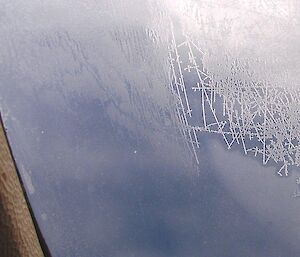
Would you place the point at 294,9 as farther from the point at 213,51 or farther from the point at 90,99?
the point at 90,99

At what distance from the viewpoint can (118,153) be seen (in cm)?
163

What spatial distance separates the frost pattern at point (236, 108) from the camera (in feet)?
5.54

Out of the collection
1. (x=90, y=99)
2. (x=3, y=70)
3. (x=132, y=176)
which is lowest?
(x=132, y=176)

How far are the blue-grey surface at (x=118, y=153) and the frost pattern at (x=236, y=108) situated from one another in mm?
17

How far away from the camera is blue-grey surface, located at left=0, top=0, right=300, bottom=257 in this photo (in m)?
1.60

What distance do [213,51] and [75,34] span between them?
372 millimetres

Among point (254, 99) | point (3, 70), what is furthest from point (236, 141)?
point (3, 70)

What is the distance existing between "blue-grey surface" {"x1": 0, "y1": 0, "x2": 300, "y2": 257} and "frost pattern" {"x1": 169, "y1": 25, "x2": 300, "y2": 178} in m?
0.02

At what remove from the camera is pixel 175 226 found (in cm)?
162

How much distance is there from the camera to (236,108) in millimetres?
1713

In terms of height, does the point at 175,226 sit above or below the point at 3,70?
below

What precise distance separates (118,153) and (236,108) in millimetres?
339

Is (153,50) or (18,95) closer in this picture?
(18,95)

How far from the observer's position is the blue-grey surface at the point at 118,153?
160cm
